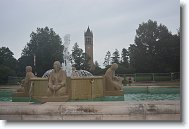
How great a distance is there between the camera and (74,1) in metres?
6.54

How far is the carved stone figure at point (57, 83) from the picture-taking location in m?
5.08

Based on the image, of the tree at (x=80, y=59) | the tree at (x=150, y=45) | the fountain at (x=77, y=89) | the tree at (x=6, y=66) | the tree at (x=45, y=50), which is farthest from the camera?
the tree at (x=80, y=59)

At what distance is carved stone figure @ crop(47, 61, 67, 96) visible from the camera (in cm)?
508

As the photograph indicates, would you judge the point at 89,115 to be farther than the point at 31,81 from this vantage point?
No

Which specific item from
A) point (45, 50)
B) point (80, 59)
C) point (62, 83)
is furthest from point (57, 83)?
point (80, 59)

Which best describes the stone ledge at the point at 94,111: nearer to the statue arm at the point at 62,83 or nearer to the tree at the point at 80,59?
the statue arm at the point at 62,83

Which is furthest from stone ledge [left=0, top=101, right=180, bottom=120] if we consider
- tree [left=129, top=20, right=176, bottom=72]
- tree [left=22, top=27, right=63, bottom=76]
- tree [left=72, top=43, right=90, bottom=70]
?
tree [left=72, top=43, right=90, bottom=70]

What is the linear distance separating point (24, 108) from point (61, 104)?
19.5 inches

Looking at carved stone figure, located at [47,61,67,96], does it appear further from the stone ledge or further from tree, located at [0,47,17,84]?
tree, located at [0,47,17,84]

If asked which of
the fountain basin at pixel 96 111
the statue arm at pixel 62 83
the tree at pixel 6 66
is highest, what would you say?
the tree at pixel 6 66

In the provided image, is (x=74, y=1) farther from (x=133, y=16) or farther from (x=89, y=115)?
(x=89, y=115)

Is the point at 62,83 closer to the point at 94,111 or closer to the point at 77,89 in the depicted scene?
the point at 77,89

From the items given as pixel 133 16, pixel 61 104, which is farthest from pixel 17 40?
pixel 61 104

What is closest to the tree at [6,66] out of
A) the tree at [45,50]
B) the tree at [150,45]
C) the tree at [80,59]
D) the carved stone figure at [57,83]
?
the tree at [45,50]
